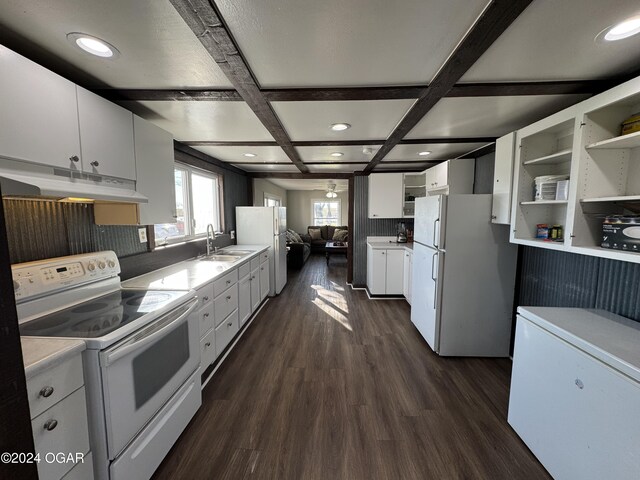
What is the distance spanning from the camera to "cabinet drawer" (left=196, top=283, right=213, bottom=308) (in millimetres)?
2000

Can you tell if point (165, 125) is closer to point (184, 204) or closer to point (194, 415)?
point (184, 204)

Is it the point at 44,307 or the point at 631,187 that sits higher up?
the point at 631,187

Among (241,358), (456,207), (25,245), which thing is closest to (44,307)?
(25,245)

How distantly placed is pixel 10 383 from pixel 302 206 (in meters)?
8.89

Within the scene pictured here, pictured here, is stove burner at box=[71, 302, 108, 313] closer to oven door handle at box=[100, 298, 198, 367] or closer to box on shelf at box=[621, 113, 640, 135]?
oven door handle at box=[100, 298, 198, 367]

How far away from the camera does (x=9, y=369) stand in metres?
0.63

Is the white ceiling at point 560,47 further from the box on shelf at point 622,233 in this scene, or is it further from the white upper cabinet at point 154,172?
the white upper cabinet at point 154,172

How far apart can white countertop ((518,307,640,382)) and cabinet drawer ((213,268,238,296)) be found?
2.33 meters

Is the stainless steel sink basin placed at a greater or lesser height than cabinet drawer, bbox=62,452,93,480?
greater

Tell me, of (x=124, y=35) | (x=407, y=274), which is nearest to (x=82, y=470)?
(x=124, y=35)

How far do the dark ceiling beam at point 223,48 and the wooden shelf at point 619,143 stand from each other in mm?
1973

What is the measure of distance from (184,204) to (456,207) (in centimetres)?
306

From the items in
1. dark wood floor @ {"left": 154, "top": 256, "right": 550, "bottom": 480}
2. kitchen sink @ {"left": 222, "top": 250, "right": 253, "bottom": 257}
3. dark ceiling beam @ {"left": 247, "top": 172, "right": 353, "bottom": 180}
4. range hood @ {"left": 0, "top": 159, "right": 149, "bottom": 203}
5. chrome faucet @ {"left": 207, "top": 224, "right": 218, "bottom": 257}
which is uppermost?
dark ceiling beam @ {"left": 247, "top": 172, "right": 353, "bottom": 180}

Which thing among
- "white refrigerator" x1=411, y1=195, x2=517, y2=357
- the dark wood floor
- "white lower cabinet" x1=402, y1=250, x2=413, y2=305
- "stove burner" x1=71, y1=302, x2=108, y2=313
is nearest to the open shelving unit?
"white refrigerator" x1=411, y1=195, x2=517, y2=357
